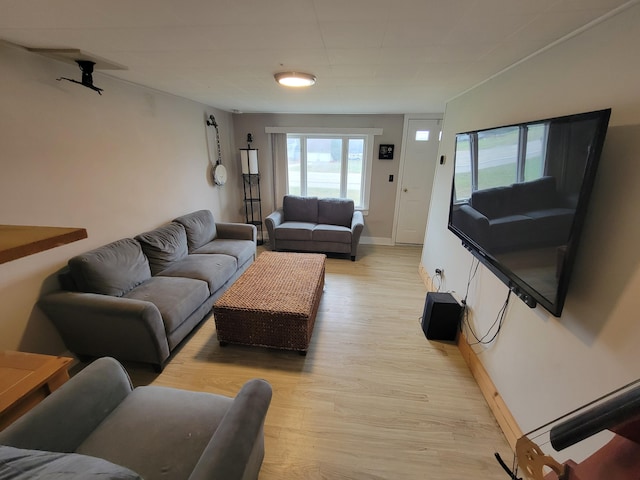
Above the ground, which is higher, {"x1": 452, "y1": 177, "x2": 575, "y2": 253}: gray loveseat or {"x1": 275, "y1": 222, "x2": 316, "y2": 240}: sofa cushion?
{"x1": 452, "y1": 177, "x2": 575, "y2": 253}: gray loveseat

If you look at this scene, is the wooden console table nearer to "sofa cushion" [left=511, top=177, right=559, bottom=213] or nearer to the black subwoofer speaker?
"sofa cushion" [left=511, top=177, right=559, bottom=213]

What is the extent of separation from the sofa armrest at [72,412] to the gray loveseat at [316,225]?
9.58 feet

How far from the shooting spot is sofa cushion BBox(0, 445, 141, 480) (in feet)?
1.75

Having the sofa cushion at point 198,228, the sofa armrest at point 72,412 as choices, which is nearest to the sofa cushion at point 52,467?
the sofa armrest at point 72,412

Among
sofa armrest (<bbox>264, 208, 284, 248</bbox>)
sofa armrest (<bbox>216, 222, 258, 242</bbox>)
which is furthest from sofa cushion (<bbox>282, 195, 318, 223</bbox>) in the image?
sofa armrest (<bbox>216, 222, 258, 242</bbox>)

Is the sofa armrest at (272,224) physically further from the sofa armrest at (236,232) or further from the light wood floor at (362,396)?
the light wood floor at (362,396)

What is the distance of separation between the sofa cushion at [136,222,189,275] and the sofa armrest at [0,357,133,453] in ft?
4.87

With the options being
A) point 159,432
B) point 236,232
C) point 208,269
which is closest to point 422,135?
point 236,232

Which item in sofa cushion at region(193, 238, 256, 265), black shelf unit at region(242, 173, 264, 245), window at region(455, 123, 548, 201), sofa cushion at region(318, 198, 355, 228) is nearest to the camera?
window at region(455, 123, 548, 201)

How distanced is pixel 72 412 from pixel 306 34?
1972 mm

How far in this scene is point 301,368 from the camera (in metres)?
2.04

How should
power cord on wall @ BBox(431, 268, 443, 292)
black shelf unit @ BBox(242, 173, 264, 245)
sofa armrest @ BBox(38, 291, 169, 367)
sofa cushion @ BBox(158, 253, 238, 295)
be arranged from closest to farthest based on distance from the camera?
sofa armrest @ BBox(38, 291, 169, 367), sofa cushion @ BBox(158, 253, 238, 295), power cord on wall @ BBox(431, 268, 443, 292), black shelf unit @ BBox(242, 173, 264, 245)

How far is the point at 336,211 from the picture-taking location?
172 inches

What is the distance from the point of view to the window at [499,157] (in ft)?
4.36
